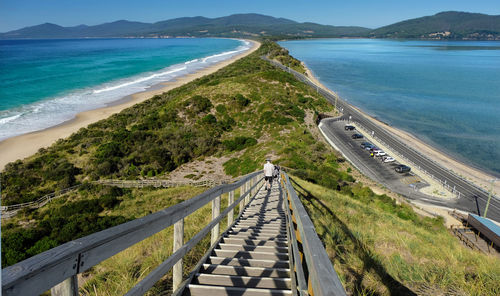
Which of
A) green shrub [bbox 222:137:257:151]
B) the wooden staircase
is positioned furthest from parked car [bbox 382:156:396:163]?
the wooden staircase

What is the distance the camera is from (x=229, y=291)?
10.0ft

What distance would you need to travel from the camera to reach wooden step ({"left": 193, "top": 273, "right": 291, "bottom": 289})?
10.9 feet

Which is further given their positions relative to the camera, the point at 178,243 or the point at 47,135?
the point at 47,135

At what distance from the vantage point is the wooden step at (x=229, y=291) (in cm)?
301

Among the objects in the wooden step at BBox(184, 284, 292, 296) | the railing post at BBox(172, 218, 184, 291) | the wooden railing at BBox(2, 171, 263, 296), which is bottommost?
the wooden step at BBox(184, 284, 292, 296)

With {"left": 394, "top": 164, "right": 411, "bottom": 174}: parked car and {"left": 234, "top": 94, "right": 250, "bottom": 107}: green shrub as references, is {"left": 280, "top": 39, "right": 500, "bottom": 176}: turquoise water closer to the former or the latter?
{"left": 394, "top": 164, "right": 411, "bottom": 174}: parked car

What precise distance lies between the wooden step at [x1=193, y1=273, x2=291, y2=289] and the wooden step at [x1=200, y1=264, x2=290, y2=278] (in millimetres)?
239

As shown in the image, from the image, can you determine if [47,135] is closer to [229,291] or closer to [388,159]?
[229,291]

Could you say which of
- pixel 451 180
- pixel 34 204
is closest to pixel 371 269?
pixel 34 204

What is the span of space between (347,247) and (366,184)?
23829 millimetres

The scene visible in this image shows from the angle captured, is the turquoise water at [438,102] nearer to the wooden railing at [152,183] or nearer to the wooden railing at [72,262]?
the wooden railing at [152,183]

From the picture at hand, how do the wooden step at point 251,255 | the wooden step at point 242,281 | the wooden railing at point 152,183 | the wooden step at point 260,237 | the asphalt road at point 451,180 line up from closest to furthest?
the wooden step at point 242,281
the wooden step at point 251,255
the wooden step at point 260,237
the wooden railing at point 152,183
the asphalt road at point 451,180

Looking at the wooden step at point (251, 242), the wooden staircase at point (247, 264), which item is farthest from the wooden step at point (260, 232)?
the wooden step at point (251, 242)

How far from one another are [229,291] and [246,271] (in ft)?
1.98
